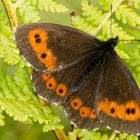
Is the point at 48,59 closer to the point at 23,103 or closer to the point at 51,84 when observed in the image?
the point at 51,84

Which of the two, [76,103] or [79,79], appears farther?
[79,79]

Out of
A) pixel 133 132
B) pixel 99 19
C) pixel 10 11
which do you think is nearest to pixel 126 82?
pixel 133 132

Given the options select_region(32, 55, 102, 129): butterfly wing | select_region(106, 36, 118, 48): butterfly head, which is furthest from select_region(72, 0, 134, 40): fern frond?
select_region(32, 55, 102, 129): butterfly wing

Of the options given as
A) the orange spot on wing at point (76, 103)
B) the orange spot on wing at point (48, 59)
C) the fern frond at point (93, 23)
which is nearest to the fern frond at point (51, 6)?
the fern frond at point (93, 23)

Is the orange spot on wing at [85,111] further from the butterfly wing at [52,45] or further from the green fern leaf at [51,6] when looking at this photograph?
the green fern leaf at [51,6]

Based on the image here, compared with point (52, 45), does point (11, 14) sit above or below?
above

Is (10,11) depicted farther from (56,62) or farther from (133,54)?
(133,54)

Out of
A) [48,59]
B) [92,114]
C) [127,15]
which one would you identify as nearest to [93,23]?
[127,15]
